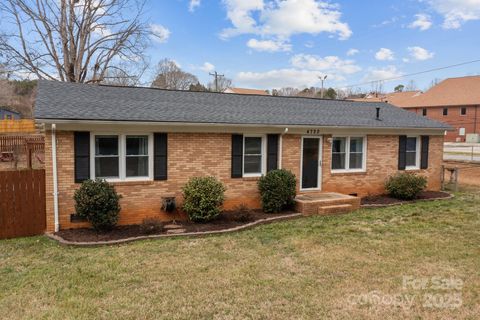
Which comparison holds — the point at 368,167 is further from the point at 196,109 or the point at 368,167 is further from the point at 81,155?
the point at 81,155

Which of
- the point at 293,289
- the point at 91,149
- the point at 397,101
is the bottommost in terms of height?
the point at 293,289

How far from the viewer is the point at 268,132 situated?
10.2 m

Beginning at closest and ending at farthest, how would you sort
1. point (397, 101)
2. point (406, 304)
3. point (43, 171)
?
point (406, 304) < point (43, 171) < point (397, 101)

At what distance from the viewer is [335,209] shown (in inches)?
389

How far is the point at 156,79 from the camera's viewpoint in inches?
1763

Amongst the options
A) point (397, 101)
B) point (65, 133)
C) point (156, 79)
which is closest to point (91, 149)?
point (65, 133)

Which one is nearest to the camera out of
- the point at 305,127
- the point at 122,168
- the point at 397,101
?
the point at 122,168

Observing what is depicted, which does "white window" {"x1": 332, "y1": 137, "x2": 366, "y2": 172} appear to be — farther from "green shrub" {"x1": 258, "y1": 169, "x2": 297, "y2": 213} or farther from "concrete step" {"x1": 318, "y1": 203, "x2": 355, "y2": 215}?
"green shrub" {"x1": 258, "y1": 169, "x2": 297, "y2": 213}

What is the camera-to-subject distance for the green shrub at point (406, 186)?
11.5 metres

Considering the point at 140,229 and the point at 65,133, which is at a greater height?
the point at 65,133

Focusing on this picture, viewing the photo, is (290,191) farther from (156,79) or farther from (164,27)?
(156,79)

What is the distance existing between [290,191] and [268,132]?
6.10 ft

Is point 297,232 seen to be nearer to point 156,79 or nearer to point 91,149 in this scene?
point 91,149

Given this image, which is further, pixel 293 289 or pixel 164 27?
pixel 164 27
